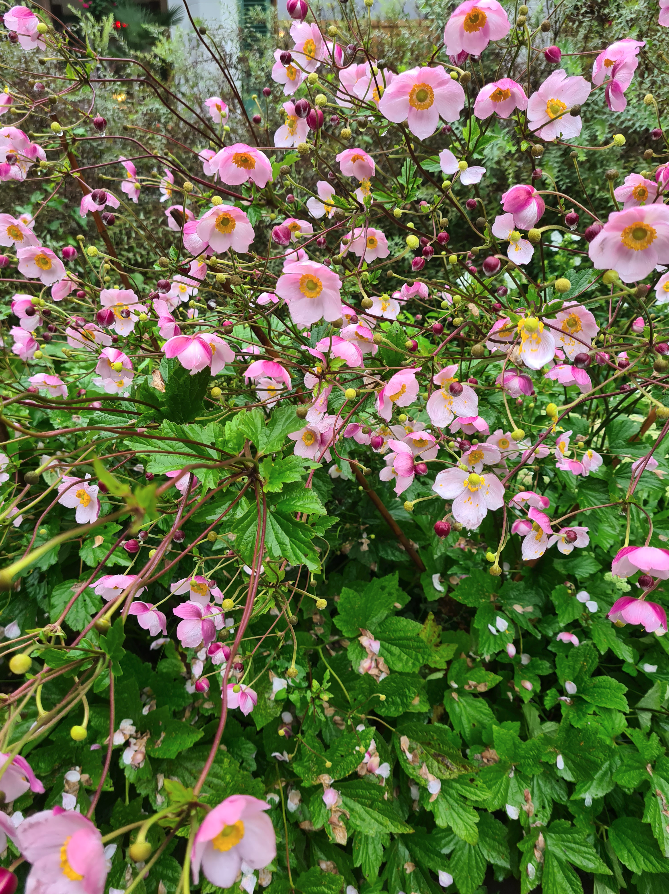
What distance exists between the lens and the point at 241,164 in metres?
0.91

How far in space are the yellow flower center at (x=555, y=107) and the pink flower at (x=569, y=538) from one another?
0.81 m

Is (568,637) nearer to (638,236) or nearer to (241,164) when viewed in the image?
(638,236)

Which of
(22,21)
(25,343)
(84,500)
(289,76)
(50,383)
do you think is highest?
(22,21)

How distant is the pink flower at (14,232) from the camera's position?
1.18 meters

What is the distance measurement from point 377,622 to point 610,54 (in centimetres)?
129

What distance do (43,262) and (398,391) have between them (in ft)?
3.05

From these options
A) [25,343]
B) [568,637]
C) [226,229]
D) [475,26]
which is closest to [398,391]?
[226,229]

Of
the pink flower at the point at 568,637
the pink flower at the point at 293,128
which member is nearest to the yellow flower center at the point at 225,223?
the pink flower at the point at 293,128

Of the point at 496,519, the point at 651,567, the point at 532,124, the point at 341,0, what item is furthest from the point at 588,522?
the point at 341,0

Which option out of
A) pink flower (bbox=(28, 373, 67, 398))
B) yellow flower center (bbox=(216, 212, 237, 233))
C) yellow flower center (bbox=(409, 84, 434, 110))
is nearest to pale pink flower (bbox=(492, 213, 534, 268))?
yellow flower center (bbox=(409, 84, 434, 110))

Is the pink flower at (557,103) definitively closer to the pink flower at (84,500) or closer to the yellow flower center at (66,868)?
the pink flower at (84,500)

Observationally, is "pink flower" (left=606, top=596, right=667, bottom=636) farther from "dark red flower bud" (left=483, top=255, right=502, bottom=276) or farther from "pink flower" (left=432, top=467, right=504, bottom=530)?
"dark red flower bud" (left=483, top=255, right=502, bottom=276)

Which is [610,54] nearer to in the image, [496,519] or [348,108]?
[348,108]

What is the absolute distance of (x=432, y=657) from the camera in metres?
1.19
